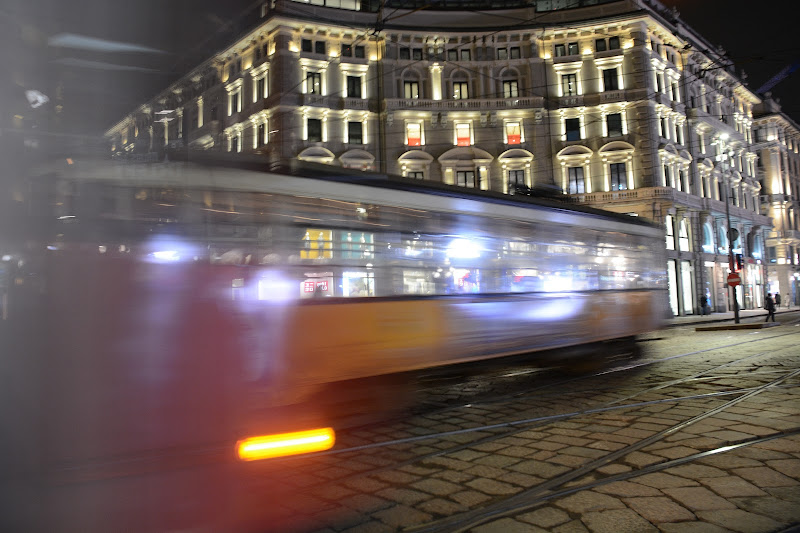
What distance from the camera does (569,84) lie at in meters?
33.8

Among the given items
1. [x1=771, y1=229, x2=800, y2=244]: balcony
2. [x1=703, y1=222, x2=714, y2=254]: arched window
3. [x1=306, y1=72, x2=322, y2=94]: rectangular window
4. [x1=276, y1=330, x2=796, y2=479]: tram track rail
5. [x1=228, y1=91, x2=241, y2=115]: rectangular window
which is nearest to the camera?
[x1=276, y1=330, x2=796, y2=479]: tram track rail

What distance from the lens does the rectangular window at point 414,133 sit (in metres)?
32.9

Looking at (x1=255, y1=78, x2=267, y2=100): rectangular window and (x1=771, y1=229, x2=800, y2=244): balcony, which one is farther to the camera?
(x1=771, y1=229, x2=800, y2=244): balcony

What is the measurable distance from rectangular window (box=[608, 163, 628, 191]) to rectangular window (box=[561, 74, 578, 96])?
5044 mm

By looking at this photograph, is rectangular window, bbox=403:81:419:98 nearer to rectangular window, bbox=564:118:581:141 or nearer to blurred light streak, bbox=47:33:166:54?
rectangular window, bbox=564:118:581:141

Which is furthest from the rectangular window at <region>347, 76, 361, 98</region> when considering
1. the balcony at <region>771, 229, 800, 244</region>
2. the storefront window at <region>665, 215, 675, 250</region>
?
the balcony at <region>771, 229, 800, 244</region>

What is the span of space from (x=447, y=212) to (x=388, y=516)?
4541mm

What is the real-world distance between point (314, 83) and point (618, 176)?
727 inches

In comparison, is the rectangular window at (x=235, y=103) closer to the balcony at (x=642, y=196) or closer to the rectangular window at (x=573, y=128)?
the rectangular window at (x=573, y=128)

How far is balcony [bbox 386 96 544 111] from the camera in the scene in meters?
32.3

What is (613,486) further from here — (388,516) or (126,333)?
(126,333)

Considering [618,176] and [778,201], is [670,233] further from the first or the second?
[778,201]

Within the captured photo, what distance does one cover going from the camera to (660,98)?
3359 cm

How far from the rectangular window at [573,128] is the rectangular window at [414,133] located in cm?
882
